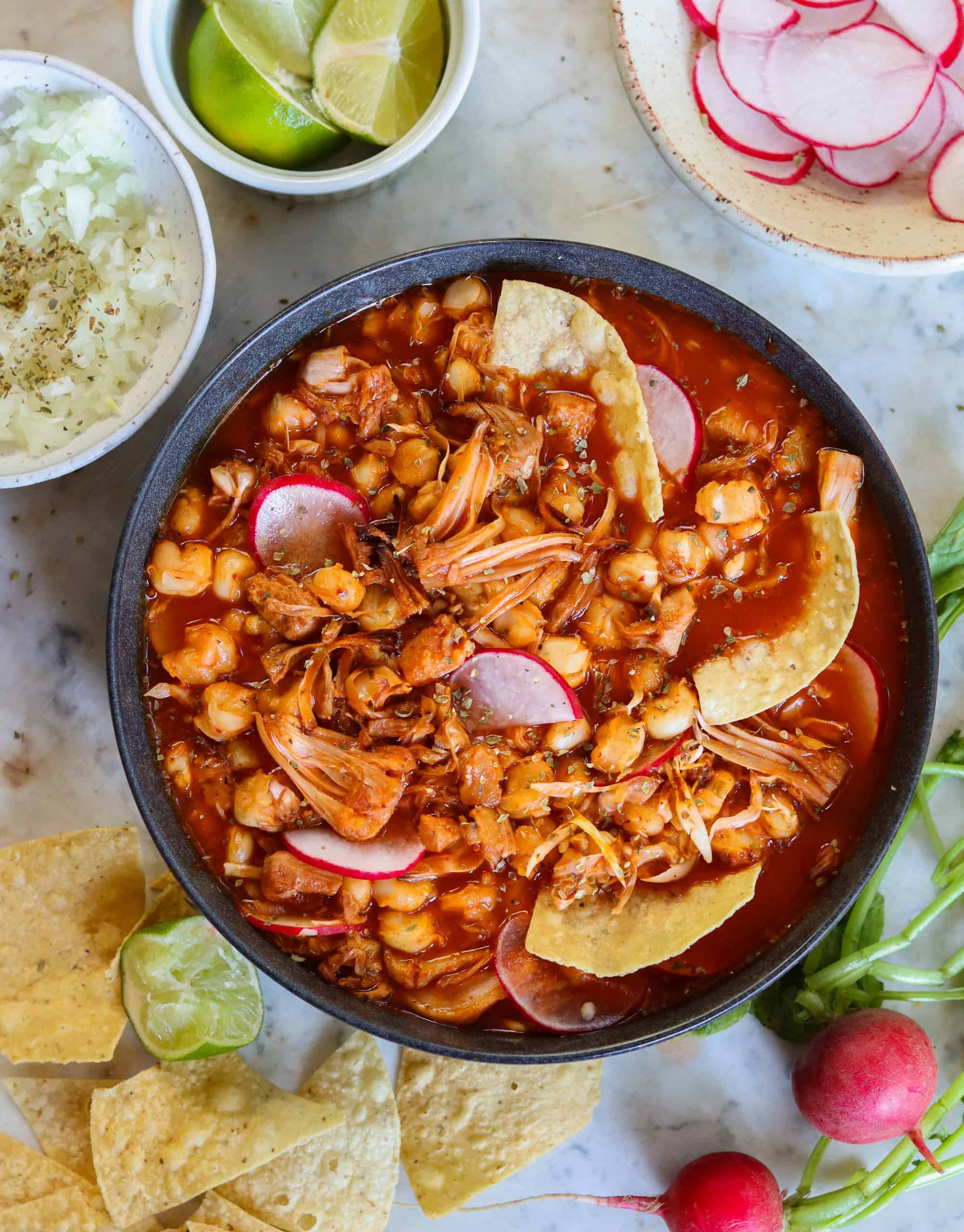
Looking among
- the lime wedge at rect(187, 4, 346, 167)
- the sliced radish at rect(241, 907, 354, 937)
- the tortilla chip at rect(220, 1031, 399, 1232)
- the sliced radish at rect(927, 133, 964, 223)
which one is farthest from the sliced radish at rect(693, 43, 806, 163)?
the tortilla chip at rect(220, 1031, 399, 1232)

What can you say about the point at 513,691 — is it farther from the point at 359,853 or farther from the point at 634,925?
the point at 634,925

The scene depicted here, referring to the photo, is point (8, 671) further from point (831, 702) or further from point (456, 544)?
point (831, 702)

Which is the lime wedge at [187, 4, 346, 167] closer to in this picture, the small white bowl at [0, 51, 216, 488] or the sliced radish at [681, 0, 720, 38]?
the small white bowl at [0, 51, 216, 488]

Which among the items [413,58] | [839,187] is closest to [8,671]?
[413,58]

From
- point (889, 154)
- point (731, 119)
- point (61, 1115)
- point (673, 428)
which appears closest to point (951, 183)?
point (889, 154)

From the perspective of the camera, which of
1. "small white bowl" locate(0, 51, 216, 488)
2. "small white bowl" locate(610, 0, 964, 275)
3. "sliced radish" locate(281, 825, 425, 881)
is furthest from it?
"small white bowl" locate(610, 0, 964, 275)

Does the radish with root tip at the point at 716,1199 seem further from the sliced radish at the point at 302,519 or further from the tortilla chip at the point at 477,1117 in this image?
the sliced radish at the point at 302,519

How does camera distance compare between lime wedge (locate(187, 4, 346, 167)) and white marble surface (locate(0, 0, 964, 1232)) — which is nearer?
lime wedge (locate(187, 4, 346, 167))
